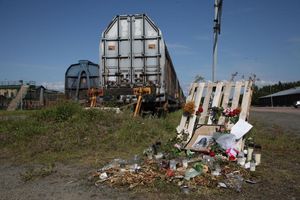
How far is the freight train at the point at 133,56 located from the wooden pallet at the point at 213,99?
4.86 metres

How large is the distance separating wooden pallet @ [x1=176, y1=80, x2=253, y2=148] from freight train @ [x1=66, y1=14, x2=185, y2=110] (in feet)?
15.9

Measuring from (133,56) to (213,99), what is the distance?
6.23 m

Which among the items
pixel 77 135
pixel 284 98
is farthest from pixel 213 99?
pixel 284 98

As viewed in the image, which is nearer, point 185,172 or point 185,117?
point 185,172

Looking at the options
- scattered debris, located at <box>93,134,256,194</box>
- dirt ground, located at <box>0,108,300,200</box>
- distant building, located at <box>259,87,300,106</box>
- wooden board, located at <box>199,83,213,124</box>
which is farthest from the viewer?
distant building, located at <box>259,87,300,106</box>

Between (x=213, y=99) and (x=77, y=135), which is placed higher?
(x=213, y=99)

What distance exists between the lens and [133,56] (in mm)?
12742

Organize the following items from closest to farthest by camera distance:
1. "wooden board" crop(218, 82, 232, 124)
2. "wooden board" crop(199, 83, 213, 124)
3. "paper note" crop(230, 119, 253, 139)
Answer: "paper note" crop(230, 119, 253, 139), "wooden board" crop(218, 82, 232, 124), "wooden board" crop(199, 83, 213, 124)

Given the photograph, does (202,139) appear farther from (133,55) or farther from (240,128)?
(133,55)

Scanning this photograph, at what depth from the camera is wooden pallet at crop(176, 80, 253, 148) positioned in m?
6.79

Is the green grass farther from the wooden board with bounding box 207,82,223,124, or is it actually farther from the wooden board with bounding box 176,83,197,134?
the wooden board with bounding box 207,82,223,124

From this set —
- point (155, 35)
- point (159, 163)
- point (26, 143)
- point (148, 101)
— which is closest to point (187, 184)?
point (159, 163)

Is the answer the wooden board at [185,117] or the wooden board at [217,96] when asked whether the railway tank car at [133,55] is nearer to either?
the wooden board at [185,117]

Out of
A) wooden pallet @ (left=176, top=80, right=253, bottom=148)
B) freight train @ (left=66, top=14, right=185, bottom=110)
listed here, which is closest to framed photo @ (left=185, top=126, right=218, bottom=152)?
wooden pallet @ (left=176, top=80, right=253, bottom=148)
